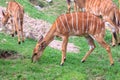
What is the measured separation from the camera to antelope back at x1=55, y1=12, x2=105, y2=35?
368 inches

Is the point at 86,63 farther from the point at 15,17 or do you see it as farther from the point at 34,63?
the point at 15,17

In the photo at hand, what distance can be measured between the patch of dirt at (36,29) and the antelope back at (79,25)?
5.63ft

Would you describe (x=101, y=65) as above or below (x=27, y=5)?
below

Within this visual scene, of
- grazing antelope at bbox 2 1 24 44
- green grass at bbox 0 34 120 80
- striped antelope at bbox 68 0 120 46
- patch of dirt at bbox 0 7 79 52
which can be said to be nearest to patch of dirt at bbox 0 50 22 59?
green grass at bbox 0 34 120 80

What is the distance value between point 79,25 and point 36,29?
364cm

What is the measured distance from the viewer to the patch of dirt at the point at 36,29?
11.5 m

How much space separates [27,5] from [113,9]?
17.6 ft

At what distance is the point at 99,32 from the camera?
368 inches

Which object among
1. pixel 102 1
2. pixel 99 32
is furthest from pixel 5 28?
pixel 99 32

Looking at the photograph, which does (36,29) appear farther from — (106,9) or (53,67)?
(53,67)

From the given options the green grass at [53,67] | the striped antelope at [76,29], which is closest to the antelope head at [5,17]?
A: the green grass at [53,67]

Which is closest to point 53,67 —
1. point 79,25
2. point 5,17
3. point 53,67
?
point 53,67

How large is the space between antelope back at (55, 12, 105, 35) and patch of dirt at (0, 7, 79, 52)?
1.72 m

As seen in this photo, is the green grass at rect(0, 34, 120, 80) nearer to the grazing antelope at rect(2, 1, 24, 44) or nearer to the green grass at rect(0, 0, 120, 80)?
the green grass at rect(0, 0, 120, 80)
